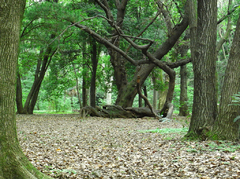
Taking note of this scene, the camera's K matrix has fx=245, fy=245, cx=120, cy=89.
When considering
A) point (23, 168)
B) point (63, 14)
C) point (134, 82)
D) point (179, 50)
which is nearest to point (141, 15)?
point (179, 50)

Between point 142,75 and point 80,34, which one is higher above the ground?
point 80,34

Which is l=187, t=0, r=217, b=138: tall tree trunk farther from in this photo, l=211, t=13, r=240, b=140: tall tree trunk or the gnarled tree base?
the gnarled tree base

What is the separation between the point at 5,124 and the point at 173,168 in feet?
8.72

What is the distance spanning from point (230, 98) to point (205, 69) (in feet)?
2.96

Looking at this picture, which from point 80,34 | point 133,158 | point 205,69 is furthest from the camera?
point 80,34

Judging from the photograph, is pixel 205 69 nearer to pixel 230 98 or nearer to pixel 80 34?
pixel 230 98

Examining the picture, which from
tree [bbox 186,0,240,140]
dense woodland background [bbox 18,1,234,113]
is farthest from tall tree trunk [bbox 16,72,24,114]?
tree [bbox 186,0,240,140]

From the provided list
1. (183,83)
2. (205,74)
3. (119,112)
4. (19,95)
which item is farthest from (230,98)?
(19,95)

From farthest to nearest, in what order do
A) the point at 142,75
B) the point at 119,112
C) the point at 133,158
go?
the point at 142,75, the point at 119,112, the point at 133,158

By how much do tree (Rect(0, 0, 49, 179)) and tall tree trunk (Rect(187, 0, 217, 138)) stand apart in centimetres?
378

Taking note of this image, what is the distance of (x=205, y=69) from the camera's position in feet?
18.1

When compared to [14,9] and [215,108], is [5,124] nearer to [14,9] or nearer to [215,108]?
[14,9]

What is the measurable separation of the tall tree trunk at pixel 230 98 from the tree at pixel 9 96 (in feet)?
12.3

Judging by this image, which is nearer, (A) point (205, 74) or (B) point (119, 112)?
(A) point (205, 74)
